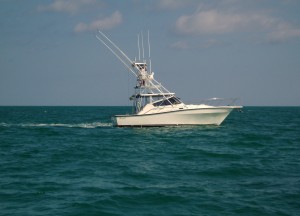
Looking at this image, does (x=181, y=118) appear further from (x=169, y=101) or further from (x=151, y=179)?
(x=151, y=179)

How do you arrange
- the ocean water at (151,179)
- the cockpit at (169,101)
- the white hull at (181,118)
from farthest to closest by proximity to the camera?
the cockpit at (169,101)
the white hull at (181,118)
the ocean water at (151,179)

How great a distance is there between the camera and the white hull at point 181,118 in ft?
105

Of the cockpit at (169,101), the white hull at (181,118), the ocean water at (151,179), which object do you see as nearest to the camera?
the ocean water at (151,179)

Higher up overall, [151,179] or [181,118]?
[181,118]

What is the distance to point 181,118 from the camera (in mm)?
32125

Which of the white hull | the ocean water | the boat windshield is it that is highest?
the boat windshield

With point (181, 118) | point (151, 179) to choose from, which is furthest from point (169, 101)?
point (151, 179)

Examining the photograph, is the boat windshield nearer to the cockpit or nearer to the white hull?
the cockpit

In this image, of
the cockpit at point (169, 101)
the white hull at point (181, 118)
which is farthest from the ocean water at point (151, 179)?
the cockpit at point (169, 101)

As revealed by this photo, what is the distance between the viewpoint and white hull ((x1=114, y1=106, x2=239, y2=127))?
31891 millimetres

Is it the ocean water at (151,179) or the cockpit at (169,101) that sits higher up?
the cockpit at (169,101)

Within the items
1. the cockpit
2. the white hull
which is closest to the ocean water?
the white hull

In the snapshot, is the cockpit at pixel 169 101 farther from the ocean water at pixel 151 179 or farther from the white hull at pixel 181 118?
the ocean water at pixel 151 179

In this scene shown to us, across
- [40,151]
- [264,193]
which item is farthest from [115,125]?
[264,193]
